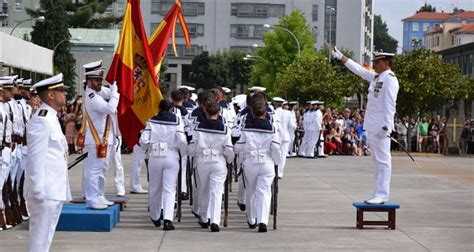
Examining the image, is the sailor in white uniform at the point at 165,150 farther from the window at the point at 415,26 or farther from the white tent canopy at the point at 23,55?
the window at the point at 415,26

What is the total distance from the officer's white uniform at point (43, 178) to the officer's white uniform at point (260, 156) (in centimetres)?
568

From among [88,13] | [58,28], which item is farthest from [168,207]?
[88,13]

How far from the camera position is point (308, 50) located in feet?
296

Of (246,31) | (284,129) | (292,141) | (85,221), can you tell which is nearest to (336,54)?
(85,221)

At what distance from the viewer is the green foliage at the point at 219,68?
12062 cm

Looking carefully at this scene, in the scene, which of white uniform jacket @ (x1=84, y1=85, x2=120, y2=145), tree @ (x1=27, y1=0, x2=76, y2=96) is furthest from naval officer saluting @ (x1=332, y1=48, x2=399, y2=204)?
tree @ (x1=27, y1=0, x2=76, y2=96)

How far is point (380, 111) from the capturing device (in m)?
15.9

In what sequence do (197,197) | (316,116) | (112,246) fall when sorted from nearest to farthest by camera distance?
(112,246) < (197,197) < (316,116)

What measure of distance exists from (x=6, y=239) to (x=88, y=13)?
93.5 meters

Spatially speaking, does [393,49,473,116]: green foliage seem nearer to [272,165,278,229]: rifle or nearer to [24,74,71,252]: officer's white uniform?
[272,165,278,229]: rifle

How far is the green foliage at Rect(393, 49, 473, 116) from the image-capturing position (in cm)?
4372

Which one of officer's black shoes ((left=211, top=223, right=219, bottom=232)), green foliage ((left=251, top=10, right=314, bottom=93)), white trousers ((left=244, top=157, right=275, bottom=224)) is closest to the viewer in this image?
officer's black shoes ((left=211, top=223, right=219, bottom=232))

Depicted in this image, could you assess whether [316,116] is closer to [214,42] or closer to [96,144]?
[96,144]

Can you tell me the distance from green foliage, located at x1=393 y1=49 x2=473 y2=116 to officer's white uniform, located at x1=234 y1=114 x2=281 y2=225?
28517mm
